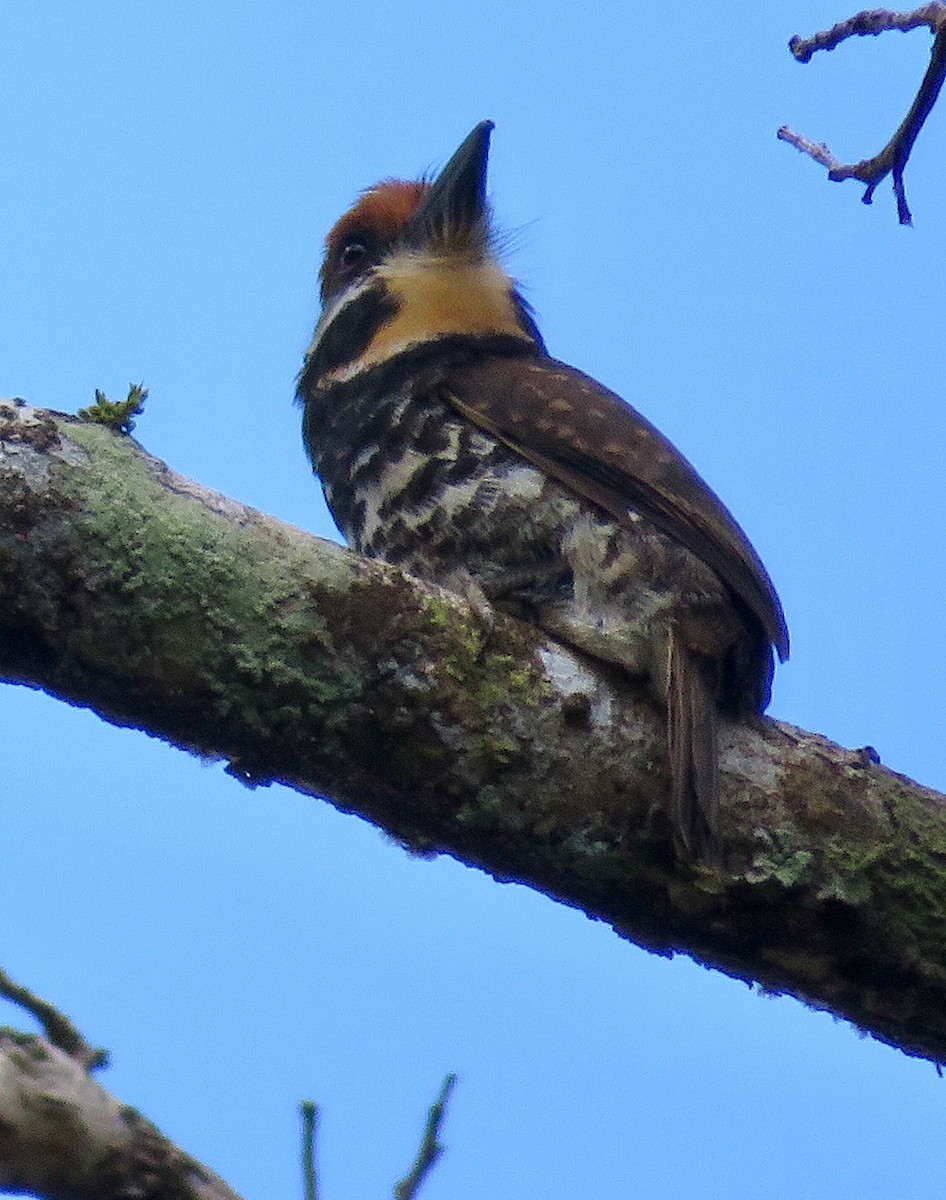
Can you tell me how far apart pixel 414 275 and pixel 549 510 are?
48.5 inches

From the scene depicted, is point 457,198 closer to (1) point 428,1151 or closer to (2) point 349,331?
(2) point 349,331

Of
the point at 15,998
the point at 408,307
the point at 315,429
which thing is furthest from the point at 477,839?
the point at 408,307

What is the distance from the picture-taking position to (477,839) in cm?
285

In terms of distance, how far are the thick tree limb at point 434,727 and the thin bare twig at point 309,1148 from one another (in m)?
1.12

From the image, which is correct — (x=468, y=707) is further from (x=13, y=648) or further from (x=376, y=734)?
(x=13, y=648)

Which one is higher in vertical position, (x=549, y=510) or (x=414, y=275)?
(x=414, y=275)

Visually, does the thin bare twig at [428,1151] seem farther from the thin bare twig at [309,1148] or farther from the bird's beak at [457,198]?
the bird's beak at [457,198]

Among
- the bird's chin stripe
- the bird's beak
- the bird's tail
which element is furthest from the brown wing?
the bird's beak

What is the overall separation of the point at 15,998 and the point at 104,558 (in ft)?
3.67

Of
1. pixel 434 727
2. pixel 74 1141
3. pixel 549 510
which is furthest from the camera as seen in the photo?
pixel 549 510

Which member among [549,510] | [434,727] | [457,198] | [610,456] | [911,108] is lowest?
[434,727]

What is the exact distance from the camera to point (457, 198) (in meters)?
4.60

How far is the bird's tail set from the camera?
285 cm

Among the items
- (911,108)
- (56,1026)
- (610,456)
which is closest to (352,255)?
(610,456)
